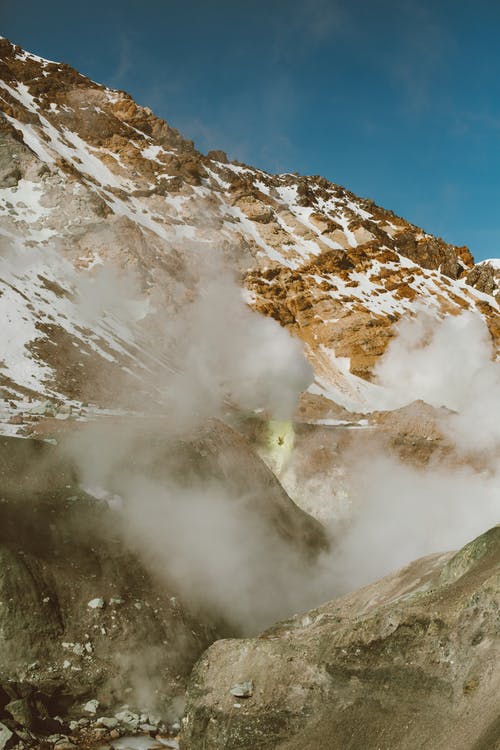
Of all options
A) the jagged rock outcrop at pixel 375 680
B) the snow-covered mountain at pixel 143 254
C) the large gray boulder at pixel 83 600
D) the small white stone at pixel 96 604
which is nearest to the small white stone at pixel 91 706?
the large gray boulder at pixel 83 600

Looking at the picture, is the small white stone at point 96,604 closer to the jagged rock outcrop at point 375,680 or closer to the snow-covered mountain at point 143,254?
the jagged rock outcrop at point 375,680

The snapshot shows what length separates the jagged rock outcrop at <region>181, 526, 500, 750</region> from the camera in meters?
6.13

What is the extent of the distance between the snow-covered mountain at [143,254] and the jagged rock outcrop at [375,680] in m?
10.0

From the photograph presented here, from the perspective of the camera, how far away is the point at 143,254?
4316 centimetres

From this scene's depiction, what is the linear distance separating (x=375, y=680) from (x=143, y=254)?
40064 millimetres

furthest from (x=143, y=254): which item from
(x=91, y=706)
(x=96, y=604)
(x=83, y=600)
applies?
(x=91, y=706)

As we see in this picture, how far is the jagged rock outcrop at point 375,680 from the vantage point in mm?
6129

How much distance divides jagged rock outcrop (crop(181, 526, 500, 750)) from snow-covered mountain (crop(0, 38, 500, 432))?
10030 millimetres

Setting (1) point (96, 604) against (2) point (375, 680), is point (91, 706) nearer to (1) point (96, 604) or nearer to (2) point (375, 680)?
(1) point (96, 604)

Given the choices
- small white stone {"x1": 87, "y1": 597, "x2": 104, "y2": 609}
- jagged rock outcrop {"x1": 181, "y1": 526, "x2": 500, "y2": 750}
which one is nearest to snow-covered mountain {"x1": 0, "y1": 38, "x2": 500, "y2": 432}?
small white stone {"x1": 87, "y1": 597, "x2": 104, "y2": 609}

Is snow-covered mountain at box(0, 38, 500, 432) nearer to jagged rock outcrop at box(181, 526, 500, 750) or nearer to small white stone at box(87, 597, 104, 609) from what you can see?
small white stone at box(87, 597, 104, 609)

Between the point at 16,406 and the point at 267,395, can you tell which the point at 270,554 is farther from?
the point at 267,395

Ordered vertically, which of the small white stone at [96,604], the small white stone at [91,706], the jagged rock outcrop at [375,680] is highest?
the jagged rock outcrop at [375,680]

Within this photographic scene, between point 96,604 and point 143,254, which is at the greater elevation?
point 143,254
